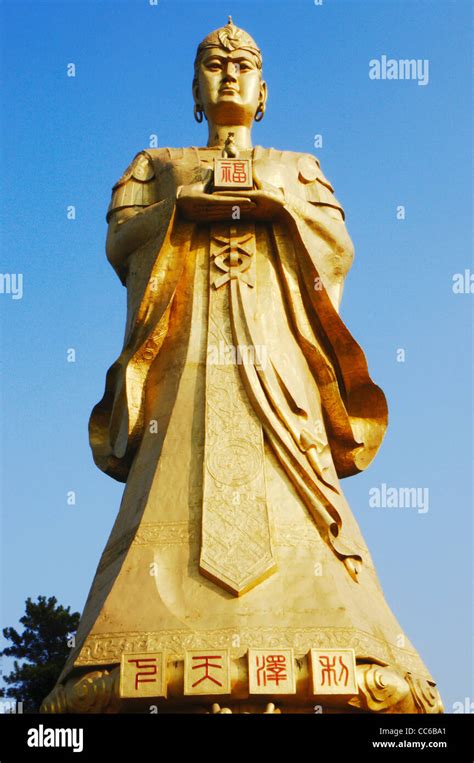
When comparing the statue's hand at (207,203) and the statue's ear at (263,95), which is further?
the statue's ear at (263,95)

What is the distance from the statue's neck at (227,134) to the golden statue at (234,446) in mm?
15

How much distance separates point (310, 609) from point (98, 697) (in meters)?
1.41

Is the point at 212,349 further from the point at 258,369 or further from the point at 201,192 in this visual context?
the point at 201,192

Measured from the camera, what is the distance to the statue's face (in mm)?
11227

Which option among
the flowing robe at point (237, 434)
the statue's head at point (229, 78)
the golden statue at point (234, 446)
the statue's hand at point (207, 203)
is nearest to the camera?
the golden statue at point (234, 446)

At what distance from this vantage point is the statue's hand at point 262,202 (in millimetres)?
9984

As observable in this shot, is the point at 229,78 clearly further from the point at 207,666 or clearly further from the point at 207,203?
the point at 207,666

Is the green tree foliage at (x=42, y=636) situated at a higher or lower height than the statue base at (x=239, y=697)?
higher

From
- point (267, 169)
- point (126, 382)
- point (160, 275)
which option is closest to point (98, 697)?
point (126, 382)

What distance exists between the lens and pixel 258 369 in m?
9.74

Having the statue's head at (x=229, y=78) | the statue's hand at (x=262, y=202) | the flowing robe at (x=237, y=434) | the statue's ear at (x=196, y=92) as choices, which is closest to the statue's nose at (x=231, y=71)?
the statue's head at (x=229, y=78)

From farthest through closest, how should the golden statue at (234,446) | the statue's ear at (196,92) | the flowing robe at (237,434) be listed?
the statue's ear at (196,92) → the flowing robe at (237,434) → the golden statue at (234,446)

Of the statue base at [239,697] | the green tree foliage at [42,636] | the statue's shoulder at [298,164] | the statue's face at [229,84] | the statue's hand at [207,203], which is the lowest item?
the statue base at [239,697]

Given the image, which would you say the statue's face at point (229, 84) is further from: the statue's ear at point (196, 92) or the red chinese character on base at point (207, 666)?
the red chinese character on base at point (207, 666)
